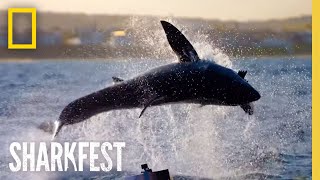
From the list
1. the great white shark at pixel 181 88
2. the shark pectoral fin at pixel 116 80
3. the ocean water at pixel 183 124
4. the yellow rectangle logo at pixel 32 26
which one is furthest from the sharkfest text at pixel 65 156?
the yellow rectangle logo at pixel 32 26

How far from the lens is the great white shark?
4.44 m

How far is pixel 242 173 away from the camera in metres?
4.44

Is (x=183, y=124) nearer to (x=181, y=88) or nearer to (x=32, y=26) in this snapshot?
(x=181, y=88)

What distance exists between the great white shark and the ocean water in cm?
5

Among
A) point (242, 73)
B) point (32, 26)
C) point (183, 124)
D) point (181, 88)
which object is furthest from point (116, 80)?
point (242, 73)

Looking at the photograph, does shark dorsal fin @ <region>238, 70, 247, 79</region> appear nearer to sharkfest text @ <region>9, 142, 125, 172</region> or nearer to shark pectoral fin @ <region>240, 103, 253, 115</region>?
shark pectoral fin @ <region>240, 103, 253, 115</region>

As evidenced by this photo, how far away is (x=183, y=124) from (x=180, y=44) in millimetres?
578

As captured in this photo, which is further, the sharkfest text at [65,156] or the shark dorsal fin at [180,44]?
the sharkfest text at [65,156]

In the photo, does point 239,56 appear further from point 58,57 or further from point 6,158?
point 6,158

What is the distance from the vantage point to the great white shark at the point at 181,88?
4438mm

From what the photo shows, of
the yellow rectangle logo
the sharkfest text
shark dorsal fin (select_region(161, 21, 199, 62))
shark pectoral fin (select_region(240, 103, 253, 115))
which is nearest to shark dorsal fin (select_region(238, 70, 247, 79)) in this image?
shark pectoral fin (select_region(240, 103, 253, 115))

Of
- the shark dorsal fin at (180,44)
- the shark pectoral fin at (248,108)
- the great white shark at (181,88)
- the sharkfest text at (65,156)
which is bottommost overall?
the sharkfest text at (65,156)

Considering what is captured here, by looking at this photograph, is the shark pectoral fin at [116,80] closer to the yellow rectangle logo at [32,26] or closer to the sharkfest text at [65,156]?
the sharkfest text at [65,156]

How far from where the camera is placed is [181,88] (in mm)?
4465
